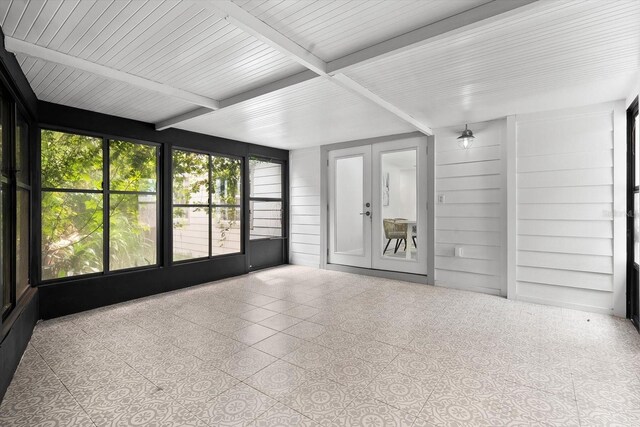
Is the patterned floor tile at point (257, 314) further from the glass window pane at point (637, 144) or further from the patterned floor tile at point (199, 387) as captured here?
the glass window pane at point (637, 144)

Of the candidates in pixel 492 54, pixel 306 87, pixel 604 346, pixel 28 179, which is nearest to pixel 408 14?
pixel 492 54

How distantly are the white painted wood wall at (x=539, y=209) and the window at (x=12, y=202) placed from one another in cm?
489

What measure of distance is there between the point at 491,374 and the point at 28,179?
465 cm

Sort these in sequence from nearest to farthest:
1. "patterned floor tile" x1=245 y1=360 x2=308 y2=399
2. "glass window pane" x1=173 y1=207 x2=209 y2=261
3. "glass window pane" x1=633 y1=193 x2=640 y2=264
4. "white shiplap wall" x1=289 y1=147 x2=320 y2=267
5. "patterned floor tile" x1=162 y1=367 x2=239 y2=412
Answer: "patterned floor tile" x1=162 y1=367 x2=239 y2=412
"patterned floor tile" x1=245 y1=360 x2=308 y2=399
"glass window pane" x1=633 y1=193 x2=640 y2=264
"glass window pane" x1=173 y1=207 x2=209 y2=261
"white shiplap wall" x1=289 y1=147 x2=320 y2=267

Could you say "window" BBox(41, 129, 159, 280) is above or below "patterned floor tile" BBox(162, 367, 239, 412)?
above

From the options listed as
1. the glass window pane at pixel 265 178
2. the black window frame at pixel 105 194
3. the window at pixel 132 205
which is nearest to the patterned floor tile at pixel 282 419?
the black window frame at pixel 105 194

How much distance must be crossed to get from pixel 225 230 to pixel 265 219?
3.31 ft

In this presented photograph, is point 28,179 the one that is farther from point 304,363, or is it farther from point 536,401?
point 536,401

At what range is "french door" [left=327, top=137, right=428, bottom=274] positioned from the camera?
16.9 feet

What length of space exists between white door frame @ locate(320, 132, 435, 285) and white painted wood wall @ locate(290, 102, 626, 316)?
0.09 m

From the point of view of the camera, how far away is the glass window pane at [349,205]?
595cm

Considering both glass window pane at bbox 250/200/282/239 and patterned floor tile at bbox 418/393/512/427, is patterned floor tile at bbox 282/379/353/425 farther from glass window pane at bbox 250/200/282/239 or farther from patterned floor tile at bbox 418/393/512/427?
glass window pane at bbox 250/200/282/239

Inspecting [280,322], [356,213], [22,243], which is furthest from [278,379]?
[356,213]

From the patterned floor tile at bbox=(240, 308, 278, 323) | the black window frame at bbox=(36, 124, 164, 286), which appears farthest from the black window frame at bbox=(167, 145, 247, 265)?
the patterned floor tile at bbox=(240, 308, 278, 323)
